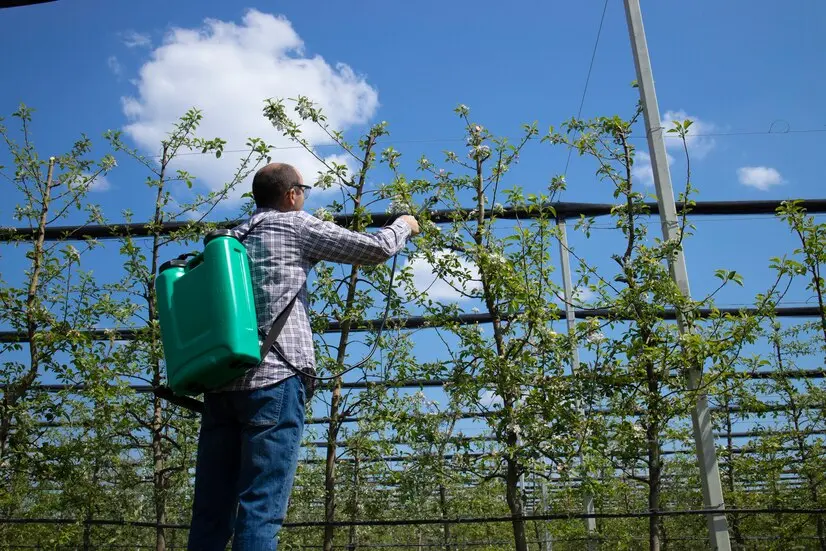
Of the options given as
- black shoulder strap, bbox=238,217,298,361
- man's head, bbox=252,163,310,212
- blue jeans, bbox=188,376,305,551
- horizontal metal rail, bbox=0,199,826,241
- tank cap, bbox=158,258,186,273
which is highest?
horizontal metal rail, bbox=0,199,826,241

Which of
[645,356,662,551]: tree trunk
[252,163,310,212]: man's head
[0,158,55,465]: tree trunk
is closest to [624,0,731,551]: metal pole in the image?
[645,356,662,551]: tree trunk

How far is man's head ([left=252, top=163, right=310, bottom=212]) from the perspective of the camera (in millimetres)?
2326

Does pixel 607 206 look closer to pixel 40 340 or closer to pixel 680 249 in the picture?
pixel 680 249

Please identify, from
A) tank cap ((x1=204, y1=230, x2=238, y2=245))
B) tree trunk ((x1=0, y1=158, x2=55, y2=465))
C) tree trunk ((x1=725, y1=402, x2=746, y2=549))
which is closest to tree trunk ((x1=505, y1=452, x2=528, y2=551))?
tank cap ((x1=204, y1=230, x2=238, y2=245))

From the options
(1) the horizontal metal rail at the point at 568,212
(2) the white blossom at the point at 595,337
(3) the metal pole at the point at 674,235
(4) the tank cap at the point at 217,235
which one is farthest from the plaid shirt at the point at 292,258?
(1) the horizontal metal rail at the point at 568,212

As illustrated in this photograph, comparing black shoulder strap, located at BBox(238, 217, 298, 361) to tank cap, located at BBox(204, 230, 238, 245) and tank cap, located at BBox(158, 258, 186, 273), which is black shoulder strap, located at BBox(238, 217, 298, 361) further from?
tank cap, located at BBox(158, 258, 186, 273)

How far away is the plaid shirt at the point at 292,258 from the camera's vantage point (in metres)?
2.06

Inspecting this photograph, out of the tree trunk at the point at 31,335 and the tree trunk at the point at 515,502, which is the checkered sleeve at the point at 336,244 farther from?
the tree trunk at the point at 31,335

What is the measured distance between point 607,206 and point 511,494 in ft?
10.4

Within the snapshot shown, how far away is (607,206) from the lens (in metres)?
6.62

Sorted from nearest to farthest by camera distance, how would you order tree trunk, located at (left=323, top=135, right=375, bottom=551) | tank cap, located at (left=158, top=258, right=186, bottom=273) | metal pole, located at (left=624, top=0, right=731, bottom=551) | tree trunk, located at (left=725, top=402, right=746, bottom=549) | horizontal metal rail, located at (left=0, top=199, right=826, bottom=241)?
tank cap, located at (left=158, top=258, right=186, bottom=273) < metal pole, located at (left=624, top=0, right=731, bottom=551) < tree trunk, located at (left=323, top=135, right=375, bottom=551) < horizontal metal rail, located at (left=0, top=199, right=826, bottom=241) < tree trunk, located at (left=725, top=402, right=746, bottom=549)

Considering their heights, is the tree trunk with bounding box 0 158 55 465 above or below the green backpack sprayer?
above

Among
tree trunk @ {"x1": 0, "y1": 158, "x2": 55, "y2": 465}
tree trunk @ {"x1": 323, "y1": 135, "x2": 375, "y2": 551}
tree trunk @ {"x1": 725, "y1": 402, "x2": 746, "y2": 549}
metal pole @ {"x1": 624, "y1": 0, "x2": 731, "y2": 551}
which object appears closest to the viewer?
metal pole @ {"x1": 624, "y1": 0, "x2": 731, "y2": 551}

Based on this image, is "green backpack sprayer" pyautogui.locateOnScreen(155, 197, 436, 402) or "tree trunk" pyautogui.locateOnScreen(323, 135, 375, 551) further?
"tree trunk" pyautogui.locateOnScreen(323, 135, 375, 551)
